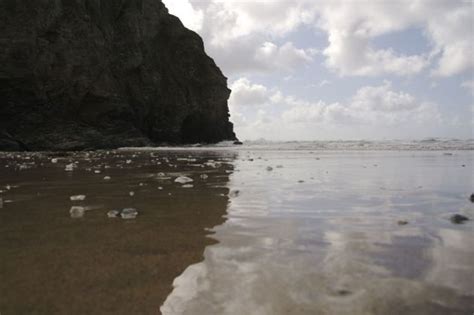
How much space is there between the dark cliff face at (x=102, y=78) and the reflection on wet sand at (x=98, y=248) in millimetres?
23940

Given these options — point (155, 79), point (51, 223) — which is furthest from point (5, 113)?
point (51, 223)

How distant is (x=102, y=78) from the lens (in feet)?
111

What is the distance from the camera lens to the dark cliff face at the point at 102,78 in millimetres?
28406

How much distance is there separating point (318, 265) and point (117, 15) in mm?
40703

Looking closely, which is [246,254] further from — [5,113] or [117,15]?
[117,15]

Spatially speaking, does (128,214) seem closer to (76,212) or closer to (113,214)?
(113,214)

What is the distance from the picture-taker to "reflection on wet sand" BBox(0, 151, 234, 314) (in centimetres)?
223

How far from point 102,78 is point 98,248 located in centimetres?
3288

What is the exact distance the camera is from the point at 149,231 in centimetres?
385

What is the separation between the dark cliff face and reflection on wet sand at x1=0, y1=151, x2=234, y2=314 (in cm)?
2394

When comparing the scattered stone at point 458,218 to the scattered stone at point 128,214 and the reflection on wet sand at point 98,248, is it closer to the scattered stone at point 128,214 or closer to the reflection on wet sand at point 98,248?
the reflection on wet sand at point 98,248

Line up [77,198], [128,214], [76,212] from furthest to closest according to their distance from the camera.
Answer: [77,198] → [76,212] → [128,214]

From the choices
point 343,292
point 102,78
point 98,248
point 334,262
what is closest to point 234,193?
point 98,248

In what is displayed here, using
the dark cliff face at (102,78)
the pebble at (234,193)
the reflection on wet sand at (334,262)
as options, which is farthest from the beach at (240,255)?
the dark cliff face at (102,78)
